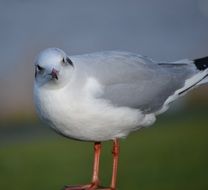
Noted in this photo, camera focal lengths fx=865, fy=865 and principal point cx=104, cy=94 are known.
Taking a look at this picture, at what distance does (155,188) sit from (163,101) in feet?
7.29

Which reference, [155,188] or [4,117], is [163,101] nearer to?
[155,188]

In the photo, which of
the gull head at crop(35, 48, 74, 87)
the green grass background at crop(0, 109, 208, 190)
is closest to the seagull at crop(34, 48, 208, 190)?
the gull head at crop(35, 48, 74, 87)

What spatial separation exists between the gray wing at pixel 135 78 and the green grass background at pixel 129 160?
1.59 m

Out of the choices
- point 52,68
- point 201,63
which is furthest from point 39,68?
point 201,63

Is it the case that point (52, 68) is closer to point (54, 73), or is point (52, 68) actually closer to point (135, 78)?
point (54, 73)

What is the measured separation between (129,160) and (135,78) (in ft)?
9.28

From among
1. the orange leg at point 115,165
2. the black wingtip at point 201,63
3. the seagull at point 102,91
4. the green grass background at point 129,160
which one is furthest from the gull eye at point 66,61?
the green grass background at point 129,160

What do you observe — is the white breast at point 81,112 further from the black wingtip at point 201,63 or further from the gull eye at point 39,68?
the black wingtip at point 201,63

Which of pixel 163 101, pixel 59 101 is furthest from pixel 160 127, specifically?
pixel 59 101

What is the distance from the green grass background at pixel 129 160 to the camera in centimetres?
668

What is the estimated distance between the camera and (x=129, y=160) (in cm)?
713

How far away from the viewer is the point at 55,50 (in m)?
3.94

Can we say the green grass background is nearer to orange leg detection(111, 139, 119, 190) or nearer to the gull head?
orange leg detection(111, 139, 119, 190)

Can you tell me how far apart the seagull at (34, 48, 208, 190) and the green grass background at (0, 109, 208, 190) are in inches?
63.3
